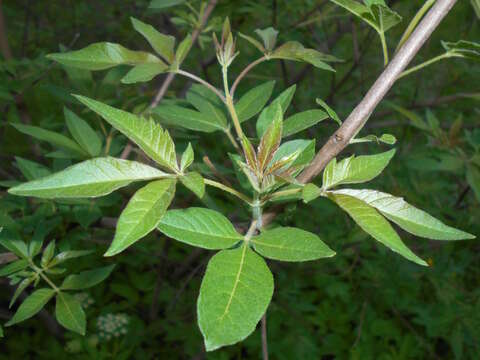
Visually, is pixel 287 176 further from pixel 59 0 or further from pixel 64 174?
pixel 59 0

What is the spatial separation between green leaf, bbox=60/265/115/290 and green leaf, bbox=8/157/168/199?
1.79 ft

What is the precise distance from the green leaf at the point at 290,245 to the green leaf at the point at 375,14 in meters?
0.34

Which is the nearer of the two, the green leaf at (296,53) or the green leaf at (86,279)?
the green leaf at (296,53)

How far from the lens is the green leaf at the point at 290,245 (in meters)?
0.57

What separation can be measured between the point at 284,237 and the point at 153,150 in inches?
7.6

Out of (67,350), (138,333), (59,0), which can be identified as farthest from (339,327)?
(59,0)

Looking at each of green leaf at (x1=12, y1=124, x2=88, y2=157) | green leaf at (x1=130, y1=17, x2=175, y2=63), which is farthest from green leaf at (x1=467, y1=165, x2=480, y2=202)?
green leaf at (x1=12, y1=124, x2=88, y2=157)

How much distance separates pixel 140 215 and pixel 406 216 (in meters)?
0.32

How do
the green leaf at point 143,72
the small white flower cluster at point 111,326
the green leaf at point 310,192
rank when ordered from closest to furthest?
the green leaf at point 310,192 → the green leaf at point 143,72 → the small white flower cluster at point 111,326

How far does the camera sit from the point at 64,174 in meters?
0.51

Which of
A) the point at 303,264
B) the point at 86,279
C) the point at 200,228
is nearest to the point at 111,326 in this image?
the point at 303,264

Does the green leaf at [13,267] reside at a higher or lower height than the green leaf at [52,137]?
lower

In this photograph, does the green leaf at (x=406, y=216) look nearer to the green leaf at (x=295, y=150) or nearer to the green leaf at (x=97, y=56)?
the green leaf at (x=295, y=150)

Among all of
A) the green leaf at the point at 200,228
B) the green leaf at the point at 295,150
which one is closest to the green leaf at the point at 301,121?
the green leaf at the point at 295,150
